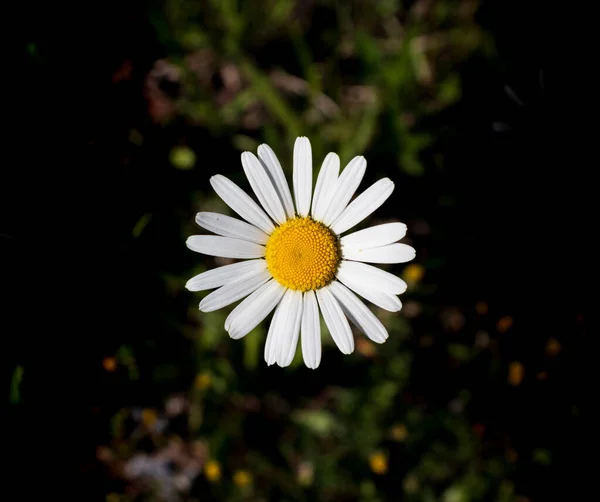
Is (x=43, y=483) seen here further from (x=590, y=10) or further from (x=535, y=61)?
(x=590, y=10)

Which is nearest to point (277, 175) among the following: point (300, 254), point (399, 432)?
point (300, 254)

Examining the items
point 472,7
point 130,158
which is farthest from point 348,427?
point 472,7

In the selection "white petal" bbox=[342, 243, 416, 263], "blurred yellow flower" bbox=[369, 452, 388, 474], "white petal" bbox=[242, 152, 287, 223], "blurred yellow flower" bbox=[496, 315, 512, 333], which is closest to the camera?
"white petal" bbox=[342, 243, 416, 263]

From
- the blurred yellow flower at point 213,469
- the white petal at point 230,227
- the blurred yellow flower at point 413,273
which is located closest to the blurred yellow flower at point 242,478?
the blurred yellow flower at point 213,469

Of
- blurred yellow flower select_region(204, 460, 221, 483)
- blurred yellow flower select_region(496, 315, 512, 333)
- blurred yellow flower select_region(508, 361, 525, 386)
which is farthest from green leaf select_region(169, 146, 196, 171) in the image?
blurred yellow flower select_region(508, 361, 525, 386)

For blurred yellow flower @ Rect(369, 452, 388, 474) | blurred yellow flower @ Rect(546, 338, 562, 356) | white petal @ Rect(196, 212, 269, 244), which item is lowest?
blurred yellow flower @ Rect(369, 452, 388, 474)

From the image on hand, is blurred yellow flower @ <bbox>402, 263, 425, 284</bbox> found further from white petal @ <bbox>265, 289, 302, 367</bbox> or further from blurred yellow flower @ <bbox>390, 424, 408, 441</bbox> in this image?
white petal @ <bbox>265, 289, 302, 367</bbox>

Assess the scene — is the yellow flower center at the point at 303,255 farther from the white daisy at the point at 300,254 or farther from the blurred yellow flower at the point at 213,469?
the blurred yellow flower at the point at 213,469
